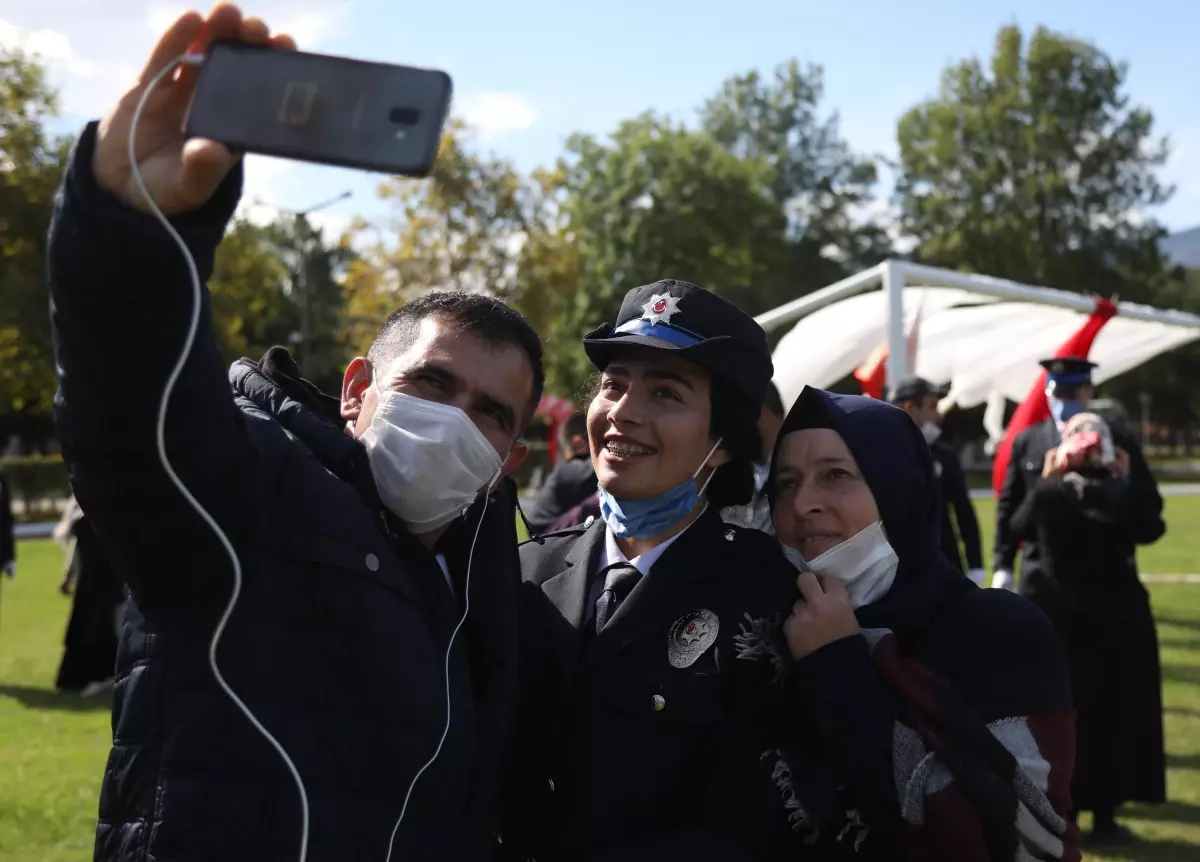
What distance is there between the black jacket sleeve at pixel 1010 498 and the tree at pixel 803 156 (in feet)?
155

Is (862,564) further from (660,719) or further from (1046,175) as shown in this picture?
(1046,175)

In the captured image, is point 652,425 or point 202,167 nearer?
point 202,167

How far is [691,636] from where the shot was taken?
2.70 metres

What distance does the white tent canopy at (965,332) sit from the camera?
9.46m

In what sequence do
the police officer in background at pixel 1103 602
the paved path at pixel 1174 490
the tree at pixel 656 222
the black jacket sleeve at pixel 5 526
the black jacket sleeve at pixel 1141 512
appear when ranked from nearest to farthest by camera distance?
the police officer in background at pixel 1103 602 < the black jacket sleeve at pixel 1141 512 < the black jacket sleeve at pixel 5 526 < the paved path at pixel 1174 490 < the tree at pixel 656 222


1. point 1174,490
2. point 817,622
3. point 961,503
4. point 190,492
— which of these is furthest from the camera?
point 1174,490

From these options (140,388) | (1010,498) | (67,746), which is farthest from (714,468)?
(67,746)

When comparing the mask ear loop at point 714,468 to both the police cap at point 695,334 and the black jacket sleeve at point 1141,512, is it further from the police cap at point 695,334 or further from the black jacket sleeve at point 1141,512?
the black jacket sleeve at point 1141,512

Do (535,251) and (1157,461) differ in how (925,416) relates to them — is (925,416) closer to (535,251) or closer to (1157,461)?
(535,251)

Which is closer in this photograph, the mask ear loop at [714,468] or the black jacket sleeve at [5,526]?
the mask ear loop at [714,468]

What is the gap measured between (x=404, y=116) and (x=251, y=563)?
2.56 feet

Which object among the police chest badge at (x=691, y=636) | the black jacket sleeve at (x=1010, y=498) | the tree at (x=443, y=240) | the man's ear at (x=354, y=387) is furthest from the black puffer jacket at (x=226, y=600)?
the tree at (x=443, y=240)

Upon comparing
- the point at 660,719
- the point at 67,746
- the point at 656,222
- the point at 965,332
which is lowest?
the point at 67,746

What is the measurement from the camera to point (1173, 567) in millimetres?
17828
